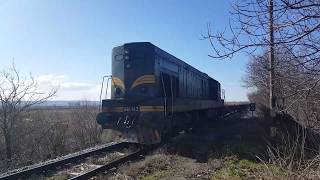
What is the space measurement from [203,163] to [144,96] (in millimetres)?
3718

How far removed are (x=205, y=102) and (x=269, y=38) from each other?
14.0 meters

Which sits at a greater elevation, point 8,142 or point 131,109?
point 131,109

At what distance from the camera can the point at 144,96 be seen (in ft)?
42.4

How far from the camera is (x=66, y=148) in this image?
1788cm

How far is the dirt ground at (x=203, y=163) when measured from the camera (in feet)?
27.2

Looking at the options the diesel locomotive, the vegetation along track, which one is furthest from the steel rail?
the diesel locomotive

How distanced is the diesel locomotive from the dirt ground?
78cm

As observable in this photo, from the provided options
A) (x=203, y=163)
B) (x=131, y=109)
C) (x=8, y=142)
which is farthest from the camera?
(x=8, y=142)

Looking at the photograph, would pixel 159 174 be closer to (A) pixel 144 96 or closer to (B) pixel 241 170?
(B) pixel 241 170

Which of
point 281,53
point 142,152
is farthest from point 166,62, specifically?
point 281,53

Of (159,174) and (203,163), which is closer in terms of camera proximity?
(159,174)

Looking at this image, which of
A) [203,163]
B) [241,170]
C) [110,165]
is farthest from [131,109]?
[241,170]

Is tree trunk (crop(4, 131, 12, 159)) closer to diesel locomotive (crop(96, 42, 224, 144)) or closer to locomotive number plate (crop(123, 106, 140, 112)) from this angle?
diesel locomotive (crop(96, 42, 224, 144))

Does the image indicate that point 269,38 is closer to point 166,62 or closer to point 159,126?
point 159,126
